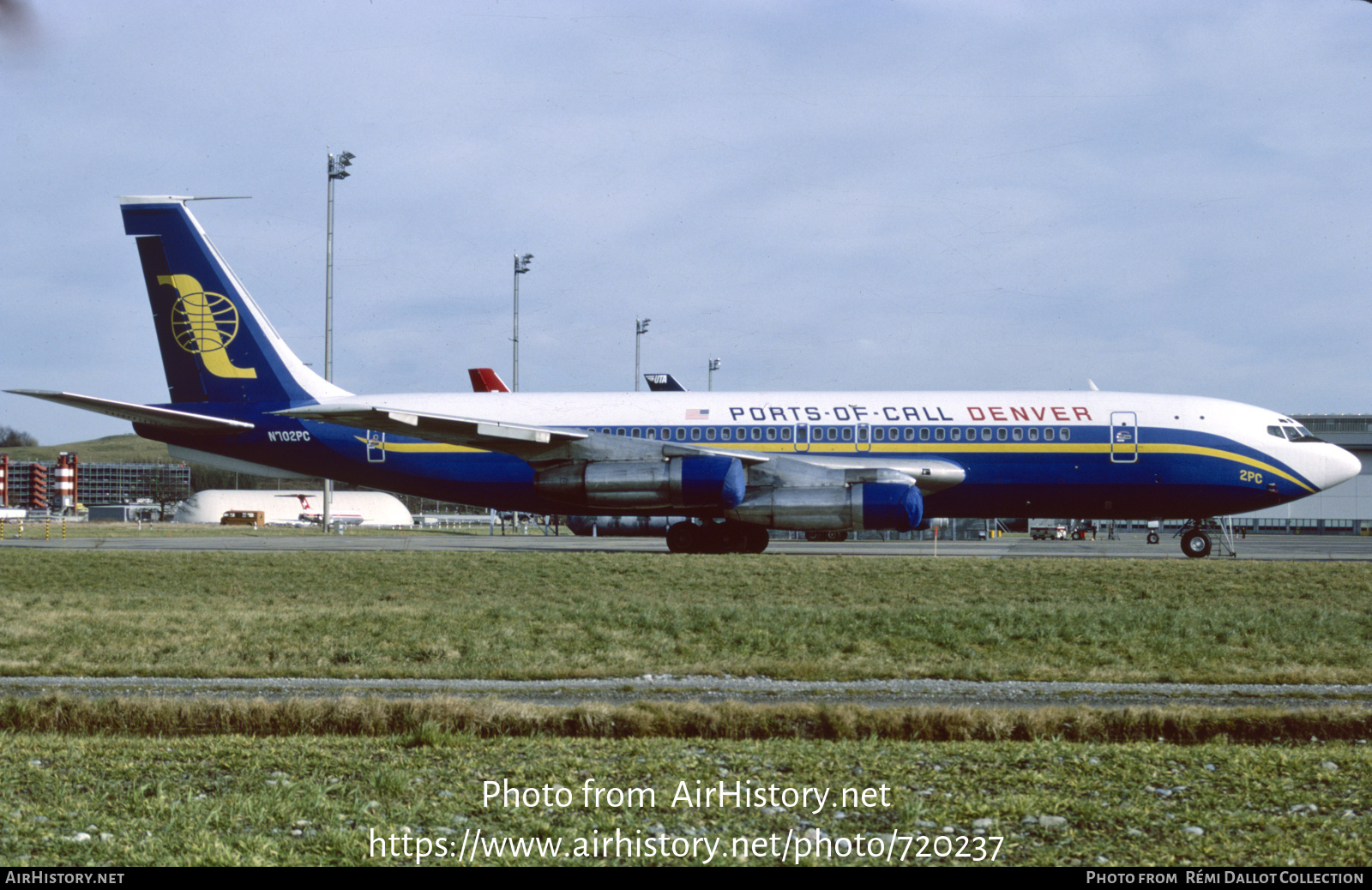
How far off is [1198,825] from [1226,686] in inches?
335

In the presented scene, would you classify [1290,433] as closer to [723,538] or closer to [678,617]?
[723,538]

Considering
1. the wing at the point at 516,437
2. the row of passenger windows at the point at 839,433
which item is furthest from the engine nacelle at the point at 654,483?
the row of passenger windows at the point at 839,433

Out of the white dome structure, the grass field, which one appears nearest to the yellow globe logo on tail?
the grass field

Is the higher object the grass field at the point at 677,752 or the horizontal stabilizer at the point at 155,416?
the horizontal stabilizer at the point at 155,416

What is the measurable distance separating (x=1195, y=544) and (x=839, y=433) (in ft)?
33.2

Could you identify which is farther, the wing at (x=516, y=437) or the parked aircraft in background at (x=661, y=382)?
the parked aircraft in background at (x=661, y=382)

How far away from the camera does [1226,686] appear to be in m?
13.5

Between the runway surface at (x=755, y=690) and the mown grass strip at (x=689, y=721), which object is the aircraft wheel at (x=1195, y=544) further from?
the mown grass strip at (x=689, y=721)

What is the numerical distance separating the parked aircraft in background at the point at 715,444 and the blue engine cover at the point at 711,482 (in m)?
0.04

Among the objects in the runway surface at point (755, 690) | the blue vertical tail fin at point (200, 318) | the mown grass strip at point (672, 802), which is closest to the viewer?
the mown grass strip at point (672, 802)

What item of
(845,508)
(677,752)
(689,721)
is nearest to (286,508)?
(845,508)

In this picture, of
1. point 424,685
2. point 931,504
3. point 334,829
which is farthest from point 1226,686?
point 931,504

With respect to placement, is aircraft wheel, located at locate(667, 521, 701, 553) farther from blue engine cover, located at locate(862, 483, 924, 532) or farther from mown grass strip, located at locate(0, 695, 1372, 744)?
mown grass strip, located at locate(0, 695, 1372, 744)

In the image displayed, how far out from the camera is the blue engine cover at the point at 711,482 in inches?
1033
